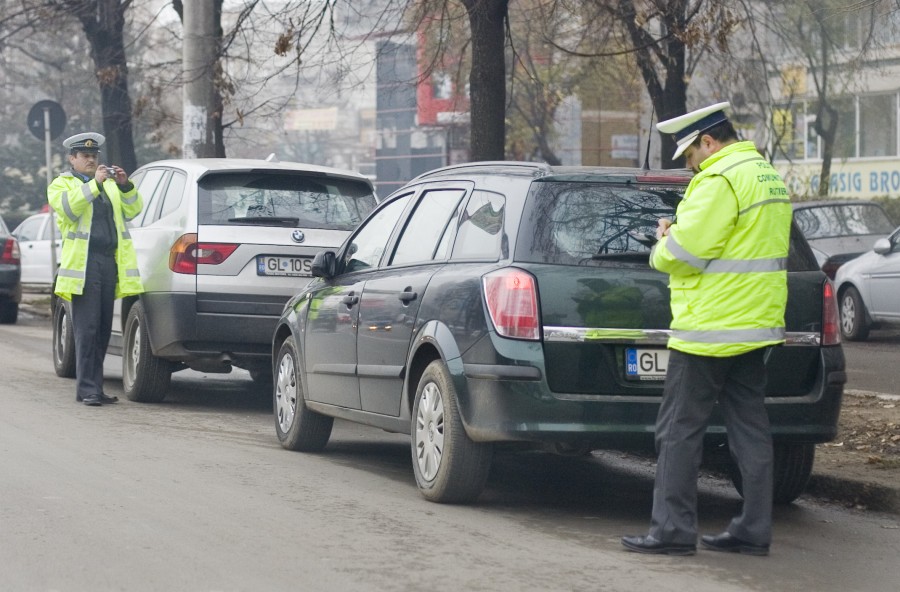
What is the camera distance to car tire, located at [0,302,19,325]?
2078cm

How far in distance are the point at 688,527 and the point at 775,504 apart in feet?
5.43

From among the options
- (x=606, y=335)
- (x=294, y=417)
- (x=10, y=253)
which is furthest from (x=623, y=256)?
(x=10, y=253)

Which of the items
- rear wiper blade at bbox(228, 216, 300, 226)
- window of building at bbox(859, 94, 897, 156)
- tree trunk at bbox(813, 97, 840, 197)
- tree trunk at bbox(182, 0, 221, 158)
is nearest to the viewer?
rear wiper blade at bbox(228, 216, 300, 226)

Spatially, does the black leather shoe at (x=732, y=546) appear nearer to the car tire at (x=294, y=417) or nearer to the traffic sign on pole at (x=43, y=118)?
the car tire at (x=294, y=417)

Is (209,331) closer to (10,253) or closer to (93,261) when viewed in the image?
(93,261)

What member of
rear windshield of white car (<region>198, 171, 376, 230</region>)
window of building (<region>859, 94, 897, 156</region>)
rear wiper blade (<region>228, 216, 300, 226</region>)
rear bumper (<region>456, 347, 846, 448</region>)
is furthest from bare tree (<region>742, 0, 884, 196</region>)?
rear bumper (<region>456, 347, 846, 448</region>)

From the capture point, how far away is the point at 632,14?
15.9 m

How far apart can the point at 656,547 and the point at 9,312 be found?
16262 millimetres

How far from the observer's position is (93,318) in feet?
36.3

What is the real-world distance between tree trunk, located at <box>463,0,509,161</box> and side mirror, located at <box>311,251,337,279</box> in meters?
5.97

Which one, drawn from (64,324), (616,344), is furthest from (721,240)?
(64,324)

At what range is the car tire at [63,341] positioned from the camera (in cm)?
1273

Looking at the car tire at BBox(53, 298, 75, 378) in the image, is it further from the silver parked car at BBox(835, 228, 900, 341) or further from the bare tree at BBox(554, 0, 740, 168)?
the silver parked car at BBox(835, 228, 900, 341)

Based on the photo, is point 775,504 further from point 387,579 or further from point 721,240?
point 387,579
